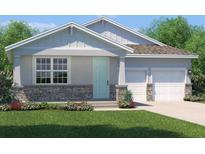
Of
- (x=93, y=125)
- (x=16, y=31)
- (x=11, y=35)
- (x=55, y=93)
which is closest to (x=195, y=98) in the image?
(x=55, y=93)

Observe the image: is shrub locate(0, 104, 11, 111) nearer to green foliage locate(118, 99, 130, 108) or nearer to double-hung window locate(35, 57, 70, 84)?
double-hung window locate(35, 57, 70, 84)

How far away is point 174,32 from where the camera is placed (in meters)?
53.3

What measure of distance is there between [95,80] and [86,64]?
109 centimetres

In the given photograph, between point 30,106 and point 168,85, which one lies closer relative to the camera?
point 30,106

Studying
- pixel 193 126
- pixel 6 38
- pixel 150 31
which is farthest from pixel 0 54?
pixel 193 126

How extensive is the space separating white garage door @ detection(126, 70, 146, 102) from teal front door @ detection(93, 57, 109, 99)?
190cm

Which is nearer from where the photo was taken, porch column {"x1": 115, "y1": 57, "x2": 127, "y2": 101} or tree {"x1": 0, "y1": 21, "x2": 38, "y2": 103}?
porch column {"x1": 115, "y1": 57, "x2": 127, "y2": 101}

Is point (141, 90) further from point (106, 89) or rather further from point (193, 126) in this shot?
point (193, 126)

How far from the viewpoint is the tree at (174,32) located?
52.8 m

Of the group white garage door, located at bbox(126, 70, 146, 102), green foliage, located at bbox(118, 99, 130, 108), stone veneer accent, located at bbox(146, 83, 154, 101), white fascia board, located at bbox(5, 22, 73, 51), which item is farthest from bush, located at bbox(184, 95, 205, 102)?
white fascia board, located at bbox(5, 22, 73, 51)

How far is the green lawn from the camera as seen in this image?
43.3 ft

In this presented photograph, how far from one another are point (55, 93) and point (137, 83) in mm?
5865

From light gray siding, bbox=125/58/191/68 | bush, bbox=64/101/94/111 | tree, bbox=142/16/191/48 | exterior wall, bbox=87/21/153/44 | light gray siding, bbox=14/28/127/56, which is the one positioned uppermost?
tree, bbox=142/16/191/48

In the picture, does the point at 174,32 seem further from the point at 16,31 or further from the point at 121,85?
the point at 121,85
